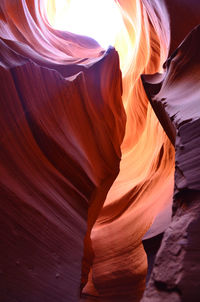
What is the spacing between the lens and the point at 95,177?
A: 12.4ft

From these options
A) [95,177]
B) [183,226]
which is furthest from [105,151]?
[183,226]

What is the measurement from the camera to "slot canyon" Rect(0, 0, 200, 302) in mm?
1382

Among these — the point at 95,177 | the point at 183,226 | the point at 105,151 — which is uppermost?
the point at 183,226

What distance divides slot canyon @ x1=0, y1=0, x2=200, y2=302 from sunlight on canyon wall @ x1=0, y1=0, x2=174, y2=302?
22 millimetres

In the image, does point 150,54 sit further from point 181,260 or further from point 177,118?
point 181,260

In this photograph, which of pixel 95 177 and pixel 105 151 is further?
pixel 105 151

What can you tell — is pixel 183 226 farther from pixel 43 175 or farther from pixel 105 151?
pixel 105 151

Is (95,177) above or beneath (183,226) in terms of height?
beneath

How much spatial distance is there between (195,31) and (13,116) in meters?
2.04

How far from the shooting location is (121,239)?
4375 mm

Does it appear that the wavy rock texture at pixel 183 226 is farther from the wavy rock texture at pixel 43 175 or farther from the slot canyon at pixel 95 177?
the wavy rock texture at pixel 43 175

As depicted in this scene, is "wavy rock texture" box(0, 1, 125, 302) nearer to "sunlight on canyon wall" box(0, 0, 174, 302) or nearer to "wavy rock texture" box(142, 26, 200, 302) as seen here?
"sunlight on canyon wall" box(0, 0, 174, 302)

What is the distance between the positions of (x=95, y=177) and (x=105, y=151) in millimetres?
943

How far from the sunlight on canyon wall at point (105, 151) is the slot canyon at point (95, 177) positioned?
0.02m
